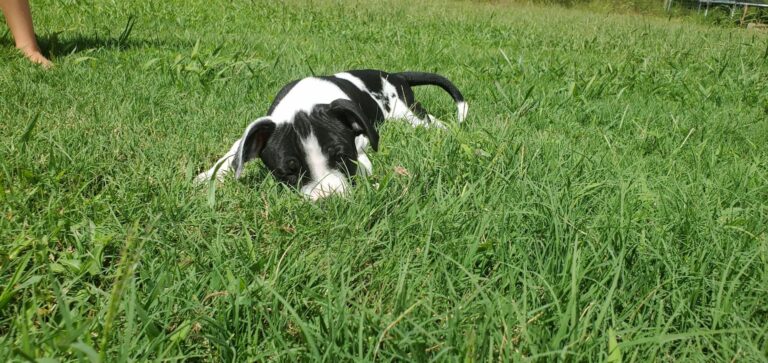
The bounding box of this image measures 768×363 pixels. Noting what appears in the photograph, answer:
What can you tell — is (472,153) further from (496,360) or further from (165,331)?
(165,331)

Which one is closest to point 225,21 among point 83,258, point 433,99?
point 433,99

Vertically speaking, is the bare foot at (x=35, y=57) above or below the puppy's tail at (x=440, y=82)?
above

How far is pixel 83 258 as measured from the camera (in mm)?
1801

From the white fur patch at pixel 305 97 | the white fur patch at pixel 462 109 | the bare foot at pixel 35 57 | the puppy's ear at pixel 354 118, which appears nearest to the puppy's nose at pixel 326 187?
the puppy's ear at pixel 354 118

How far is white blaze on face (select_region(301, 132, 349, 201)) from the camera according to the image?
2584mm

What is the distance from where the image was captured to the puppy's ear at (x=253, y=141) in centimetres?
265

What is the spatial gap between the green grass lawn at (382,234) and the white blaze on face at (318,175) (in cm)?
12

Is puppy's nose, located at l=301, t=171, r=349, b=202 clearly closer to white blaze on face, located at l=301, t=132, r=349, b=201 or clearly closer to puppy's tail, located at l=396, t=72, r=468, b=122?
white blaze on face, located at l=301, t=132, r=349, b=201

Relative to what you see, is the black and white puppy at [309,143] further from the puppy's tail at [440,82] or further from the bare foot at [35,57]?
the bare foot at [35,57]

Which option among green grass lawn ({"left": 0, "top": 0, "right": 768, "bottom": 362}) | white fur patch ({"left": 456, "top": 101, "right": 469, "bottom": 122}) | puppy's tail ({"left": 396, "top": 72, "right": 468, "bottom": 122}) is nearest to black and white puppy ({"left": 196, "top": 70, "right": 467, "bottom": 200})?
green grass lawn ({"left": 0, "top": 0, "right": 768, "bottom": 362})

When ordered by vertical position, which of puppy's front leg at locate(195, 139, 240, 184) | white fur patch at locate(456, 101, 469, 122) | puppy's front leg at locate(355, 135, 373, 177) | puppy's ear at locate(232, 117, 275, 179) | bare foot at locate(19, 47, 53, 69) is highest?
bare foot at locate(19, 47, 53, 69)

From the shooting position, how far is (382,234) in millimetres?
2027

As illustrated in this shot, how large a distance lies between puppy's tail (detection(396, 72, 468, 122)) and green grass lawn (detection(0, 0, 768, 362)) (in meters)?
0.22

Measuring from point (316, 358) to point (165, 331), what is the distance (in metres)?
0.43
